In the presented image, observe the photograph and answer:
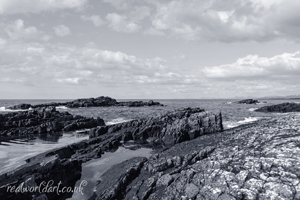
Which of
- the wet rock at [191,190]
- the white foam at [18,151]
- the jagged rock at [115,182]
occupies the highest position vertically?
the wet rock at [191,190]

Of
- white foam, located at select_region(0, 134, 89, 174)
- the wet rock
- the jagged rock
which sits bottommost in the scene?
white foam, located at select_region(0, 134, 89, 174)

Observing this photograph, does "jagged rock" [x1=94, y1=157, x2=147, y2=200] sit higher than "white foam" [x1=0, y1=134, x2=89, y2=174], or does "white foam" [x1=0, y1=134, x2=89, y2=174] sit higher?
"jagged rock" [x1=94, y1=157, x2=147, y2=200]

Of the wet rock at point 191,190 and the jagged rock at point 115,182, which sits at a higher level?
the wet rock at point 191,190

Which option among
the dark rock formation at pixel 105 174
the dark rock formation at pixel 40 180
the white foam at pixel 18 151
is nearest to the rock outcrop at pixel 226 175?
the dark rock formation at pixel 105 174

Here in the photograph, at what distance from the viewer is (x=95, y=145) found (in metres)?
24.4

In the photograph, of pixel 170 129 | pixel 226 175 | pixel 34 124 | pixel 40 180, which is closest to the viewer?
pixel 226 175

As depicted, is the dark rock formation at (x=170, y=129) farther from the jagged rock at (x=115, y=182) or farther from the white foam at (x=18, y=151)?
the jagged rock at (x=115, y=182)

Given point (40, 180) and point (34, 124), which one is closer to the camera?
point (40, 180)

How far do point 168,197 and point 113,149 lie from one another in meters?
14.0

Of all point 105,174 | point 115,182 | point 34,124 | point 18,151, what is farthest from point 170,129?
point 34,124

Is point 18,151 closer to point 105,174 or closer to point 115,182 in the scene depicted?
point 105,174

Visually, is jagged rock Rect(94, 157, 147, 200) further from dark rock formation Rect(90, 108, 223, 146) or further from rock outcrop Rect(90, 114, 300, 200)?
dark rock formation Rect(90, 108, 223, 146)

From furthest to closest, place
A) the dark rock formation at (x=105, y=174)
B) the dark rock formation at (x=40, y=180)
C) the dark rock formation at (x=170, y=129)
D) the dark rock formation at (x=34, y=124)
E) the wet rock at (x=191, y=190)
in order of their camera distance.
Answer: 1. the dark rock formation at (x=34, y=124)
2. the dark rock formation at (x=170, y=129)
3. the dark rock formation at (x=105, y=174)
4. the dark rock formation at (x=40, y=180)
5. the wet rock at (x=191, y=190)

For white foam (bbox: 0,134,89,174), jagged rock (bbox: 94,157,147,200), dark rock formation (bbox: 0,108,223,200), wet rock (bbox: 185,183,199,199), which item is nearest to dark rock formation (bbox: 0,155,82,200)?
dark rock formation (bbox: 0,108,223,200)
